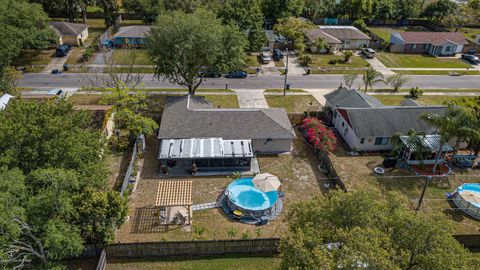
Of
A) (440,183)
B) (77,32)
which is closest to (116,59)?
(77,32)

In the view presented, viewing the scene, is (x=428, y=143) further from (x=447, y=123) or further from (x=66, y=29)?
(x=66, y=29)

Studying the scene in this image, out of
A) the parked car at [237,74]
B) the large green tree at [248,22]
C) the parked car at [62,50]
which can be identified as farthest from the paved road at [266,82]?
the large green tree at [248,22]

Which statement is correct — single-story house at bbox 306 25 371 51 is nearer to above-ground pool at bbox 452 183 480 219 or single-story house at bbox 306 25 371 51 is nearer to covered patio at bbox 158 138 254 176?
covered patio at bbox 158 138 254 176

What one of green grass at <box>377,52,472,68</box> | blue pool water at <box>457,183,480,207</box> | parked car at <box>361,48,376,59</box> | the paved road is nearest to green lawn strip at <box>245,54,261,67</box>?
the paved road

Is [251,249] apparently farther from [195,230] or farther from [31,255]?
[31,255]

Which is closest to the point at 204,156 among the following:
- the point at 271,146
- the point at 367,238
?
the point at 271,146

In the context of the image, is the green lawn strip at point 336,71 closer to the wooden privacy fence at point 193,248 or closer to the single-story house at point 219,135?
the single-story house at point 219,135
